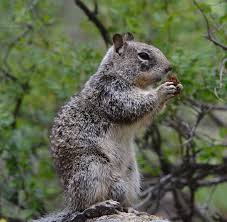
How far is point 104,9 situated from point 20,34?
5.50 feet

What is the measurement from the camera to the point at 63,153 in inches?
270

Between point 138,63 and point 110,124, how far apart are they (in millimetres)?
817

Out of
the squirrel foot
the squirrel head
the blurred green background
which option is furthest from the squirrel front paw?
the squirrel foot

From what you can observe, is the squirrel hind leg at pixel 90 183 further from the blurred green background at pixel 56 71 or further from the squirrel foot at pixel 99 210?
the blurred green background at pixel 56 71

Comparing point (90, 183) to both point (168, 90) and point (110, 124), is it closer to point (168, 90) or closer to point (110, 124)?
point (110, 124)

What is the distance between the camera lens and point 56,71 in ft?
32.4

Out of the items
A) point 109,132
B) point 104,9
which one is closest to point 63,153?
point 109,132

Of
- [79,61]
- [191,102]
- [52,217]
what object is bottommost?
[52,217]

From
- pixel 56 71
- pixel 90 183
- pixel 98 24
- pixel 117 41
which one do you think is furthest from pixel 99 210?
pixel 98 24

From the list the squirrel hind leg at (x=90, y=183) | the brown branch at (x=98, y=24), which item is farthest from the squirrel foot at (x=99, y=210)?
the brown branch at (x=98, y=24)

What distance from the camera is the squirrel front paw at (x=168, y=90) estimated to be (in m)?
7.07

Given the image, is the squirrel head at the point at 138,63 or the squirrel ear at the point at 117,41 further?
the squirrel ear at the point at 117,41

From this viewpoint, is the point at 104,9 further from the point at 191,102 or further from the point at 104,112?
the point at 104,112

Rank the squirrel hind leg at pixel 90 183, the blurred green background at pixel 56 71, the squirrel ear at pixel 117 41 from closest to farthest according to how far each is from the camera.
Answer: the squirrel hind leg at pixel 90 183, the squirrel ear at pixel 117 41, the blurred green background at pixel 56 71
